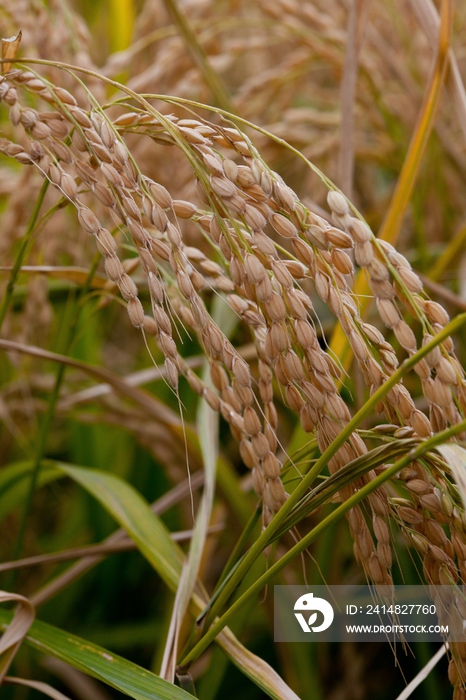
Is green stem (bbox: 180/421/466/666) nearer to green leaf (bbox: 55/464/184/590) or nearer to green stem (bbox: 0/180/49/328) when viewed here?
green leaf (bbox: 55/464/184/590)

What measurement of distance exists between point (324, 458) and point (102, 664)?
9.5 inches

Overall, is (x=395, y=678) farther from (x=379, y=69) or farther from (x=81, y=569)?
(x=379, y=69)

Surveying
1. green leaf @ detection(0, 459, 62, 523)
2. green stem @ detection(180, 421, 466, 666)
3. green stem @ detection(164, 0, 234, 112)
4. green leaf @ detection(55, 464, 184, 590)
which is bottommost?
green leaf @ detection(0, 459, 62, 523)

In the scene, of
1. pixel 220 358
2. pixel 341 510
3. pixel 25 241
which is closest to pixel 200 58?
pixel 25 241

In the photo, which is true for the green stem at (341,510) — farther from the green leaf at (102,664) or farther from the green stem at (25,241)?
the green stem at (25,241)

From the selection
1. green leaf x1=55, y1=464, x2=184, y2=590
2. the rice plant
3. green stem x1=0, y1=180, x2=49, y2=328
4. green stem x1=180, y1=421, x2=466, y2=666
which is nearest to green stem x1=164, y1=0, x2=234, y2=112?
the rice plant

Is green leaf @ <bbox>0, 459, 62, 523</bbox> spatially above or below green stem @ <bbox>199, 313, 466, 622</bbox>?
below

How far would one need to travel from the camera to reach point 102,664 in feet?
1.40

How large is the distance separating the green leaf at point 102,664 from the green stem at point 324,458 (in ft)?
0.18

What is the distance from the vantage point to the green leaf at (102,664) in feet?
1.27

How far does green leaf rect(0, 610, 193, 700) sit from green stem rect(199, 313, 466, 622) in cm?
5

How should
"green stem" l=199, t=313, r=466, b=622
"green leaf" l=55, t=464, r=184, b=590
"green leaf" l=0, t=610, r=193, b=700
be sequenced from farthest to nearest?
"green leaf" l=55, t=464, r=184, b=590 → "green leaf" l=0, t=610, r=193, b=700 → "green stem" l=199, t=313, r=466, b=622

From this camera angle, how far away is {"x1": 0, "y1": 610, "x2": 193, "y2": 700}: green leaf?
0.39m

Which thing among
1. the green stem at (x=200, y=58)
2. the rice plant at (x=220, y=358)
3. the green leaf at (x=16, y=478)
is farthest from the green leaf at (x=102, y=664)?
the green stem at (x=200, y=58)
